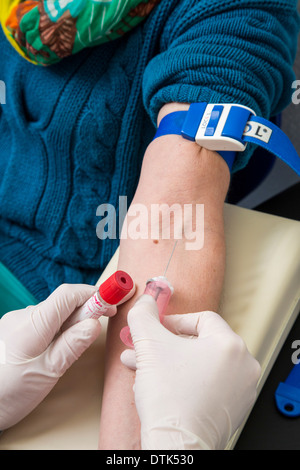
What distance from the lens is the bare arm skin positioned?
77 cm

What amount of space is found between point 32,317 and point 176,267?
0.82ft

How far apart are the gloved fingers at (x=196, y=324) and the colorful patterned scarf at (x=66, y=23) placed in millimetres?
572

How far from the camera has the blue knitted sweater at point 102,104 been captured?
0.85m

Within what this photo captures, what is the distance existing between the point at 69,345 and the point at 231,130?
0.45 m

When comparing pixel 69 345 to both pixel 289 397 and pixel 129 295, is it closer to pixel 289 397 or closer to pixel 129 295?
pixel 129 295

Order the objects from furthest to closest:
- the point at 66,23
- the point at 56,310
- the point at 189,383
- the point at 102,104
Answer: the point at 102,104 < the point at 66,23 < the point at 56,310 < the point at 189,383

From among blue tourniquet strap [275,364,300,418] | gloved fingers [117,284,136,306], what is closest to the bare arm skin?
gloved fingers [117,284,136,306]

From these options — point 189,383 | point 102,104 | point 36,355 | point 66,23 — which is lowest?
point 36,355

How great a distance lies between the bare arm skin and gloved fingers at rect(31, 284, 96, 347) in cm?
8

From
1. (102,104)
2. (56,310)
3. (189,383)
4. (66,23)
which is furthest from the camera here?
(102,104)

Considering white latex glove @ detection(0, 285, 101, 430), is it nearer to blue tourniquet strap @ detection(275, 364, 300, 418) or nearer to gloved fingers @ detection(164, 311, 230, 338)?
gloved fingers @ detection(164, 311, 230, 338)

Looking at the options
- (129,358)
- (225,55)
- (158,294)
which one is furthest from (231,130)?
(129,358)

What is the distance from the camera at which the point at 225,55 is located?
33.2 inches

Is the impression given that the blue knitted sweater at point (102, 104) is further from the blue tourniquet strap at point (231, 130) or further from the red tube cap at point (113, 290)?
the red tube cap at point (113, 290)
